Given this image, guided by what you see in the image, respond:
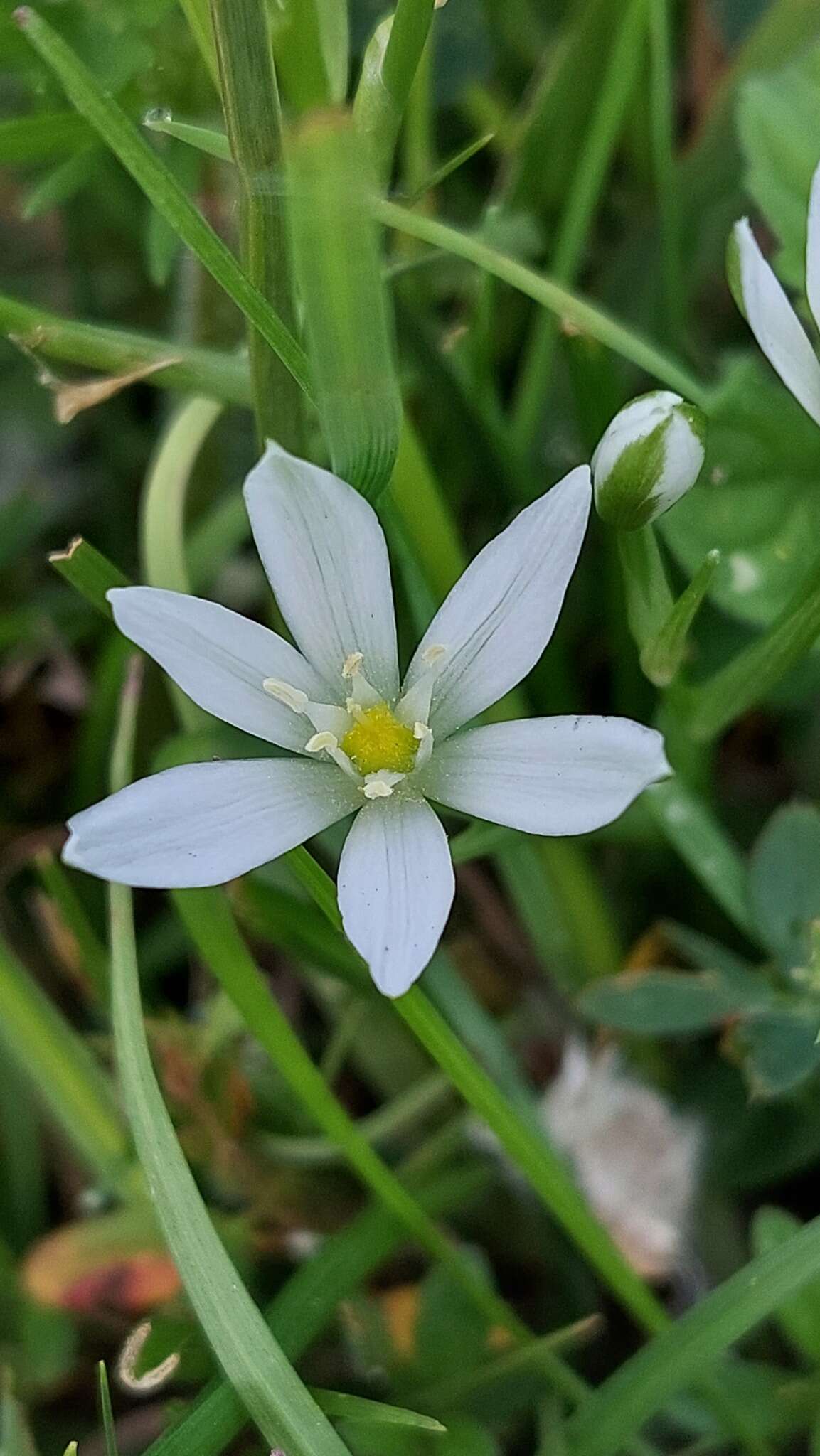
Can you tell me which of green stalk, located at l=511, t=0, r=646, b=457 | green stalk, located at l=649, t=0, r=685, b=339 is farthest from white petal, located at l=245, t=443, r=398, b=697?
green stalk, located at l=649, t=0, r=685, b=339

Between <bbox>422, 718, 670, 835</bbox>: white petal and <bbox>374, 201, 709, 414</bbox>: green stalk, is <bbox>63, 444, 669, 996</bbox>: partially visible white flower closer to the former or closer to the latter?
<bbox>422, 718, 670, 835</bbox>: white petal

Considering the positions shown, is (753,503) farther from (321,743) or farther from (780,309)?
(321,743)

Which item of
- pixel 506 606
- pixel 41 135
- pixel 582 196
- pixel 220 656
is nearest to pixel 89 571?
pixel 220 656

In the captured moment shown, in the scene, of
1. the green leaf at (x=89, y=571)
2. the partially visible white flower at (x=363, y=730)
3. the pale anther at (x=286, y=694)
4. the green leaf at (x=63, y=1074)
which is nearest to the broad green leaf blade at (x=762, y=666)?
the partially visible white flower at (x=363, y=730)

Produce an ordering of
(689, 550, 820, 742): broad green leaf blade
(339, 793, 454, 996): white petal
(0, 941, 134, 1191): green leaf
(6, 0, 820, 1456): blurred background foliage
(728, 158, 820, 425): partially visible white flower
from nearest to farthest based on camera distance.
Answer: (339, 793, 454, 996): white petal → (728, 158, 820, 425): partially visible white flower → (689, 550, 820, 742): broad green leaf blade → (6, 0, 820, 1456): blurred background foliage → (0, 941, 134, 1191): green leaf

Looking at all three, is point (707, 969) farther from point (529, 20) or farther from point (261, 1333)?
point (529, 20)

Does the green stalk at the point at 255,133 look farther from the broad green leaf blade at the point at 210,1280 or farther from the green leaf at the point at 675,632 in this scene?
the broad green leaf blade at the point at 210,1280

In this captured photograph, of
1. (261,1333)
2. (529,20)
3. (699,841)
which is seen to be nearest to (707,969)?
(699,841)
